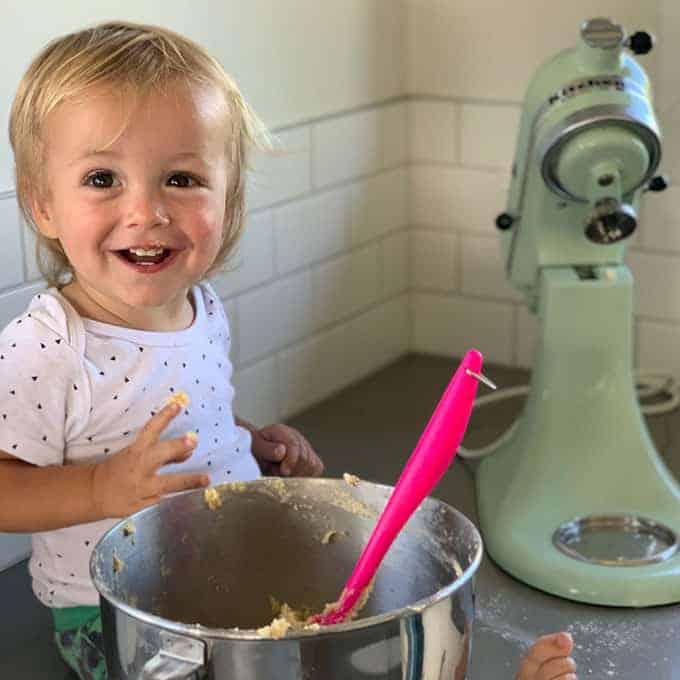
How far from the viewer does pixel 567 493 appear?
1466 mm

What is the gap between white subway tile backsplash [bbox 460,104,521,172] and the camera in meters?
1.88

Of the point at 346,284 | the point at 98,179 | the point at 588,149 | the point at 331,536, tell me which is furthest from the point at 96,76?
the point at 346,284

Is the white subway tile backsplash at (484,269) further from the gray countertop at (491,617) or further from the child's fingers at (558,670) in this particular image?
the child's fingers at (558,670)

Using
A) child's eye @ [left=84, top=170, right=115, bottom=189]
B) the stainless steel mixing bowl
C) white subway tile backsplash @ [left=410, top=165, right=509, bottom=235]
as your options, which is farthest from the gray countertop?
child's eye @ [left=84, top=170, right=115, bottom=189]

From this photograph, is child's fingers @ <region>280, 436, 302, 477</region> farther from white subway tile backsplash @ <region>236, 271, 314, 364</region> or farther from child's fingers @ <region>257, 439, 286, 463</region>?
white subway tile backsplash @ <region>236, 271, 314, 364</region>

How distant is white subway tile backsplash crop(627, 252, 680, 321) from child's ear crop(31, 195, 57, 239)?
0.95 m

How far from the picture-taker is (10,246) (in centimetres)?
135

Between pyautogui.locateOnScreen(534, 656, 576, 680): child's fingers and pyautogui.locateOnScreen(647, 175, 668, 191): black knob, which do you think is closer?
pyautogui.locateOnScreen(534, 656, 576, 680): child's fingers

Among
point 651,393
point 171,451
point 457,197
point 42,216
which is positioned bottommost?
point 651,393

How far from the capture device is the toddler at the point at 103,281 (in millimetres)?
1076

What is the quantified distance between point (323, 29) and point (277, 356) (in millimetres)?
419

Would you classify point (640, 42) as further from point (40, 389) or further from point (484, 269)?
point (40, 389)

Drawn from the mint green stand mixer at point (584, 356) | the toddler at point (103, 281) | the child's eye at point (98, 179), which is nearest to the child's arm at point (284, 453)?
the toddler at point (103, 281)

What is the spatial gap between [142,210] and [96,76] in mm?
110
